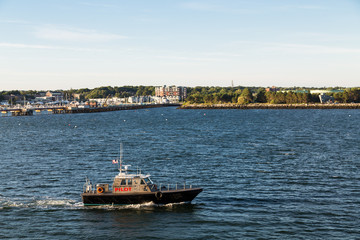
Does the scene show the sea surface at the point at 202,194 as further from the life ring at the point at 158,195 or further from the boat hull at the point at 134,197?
the life ring at the point at 158,195

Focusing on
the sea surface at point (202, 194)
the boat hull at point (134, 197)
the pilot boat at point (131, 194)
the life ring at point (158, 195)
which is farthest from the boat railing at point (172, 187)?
the sea surface at point (202, 194)

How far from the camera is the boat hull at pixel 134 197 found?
141 ft

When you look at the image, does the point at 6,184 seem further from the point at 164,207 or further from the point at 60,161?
the point at 164,207

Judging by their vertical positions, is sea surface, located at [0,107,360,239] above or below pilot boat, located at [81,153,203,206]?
below

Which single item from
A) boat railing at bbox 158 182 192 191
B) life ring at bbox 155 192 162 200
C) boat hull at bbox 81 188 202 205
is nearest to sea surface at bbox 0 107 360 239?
boat hull at bbox 81 188 202 205

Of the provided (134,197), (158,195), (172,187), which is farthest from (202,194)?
(134,197)

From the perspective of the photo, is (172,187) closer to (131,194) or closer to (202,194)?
(202,194)

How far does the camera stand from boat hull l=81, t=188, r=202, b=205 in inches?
1688

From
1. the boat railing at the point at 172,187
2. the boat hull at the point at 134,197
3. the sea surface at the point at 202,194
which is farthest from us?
the boat railing at the point at 172,187

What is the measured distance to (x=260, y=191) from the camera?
1983 inches

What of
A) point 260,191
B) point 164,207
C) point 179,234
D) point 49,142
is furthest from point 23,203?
point 49,142

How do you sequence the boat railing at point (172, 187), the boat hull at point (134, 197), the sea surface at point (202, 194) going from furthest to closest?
1. the boat railing at point (172, 187)
2. the boat hull at point (134, 197)
3. the sea surface at point (202, 194)

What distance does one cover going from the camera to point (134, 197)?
43.0 meters

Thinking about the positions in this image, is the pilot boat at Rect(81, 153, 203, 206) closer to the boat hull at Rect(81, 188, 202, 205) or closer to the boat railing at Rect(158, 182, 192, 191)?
the boat hull at Rect(81, 188, 202, 205)
